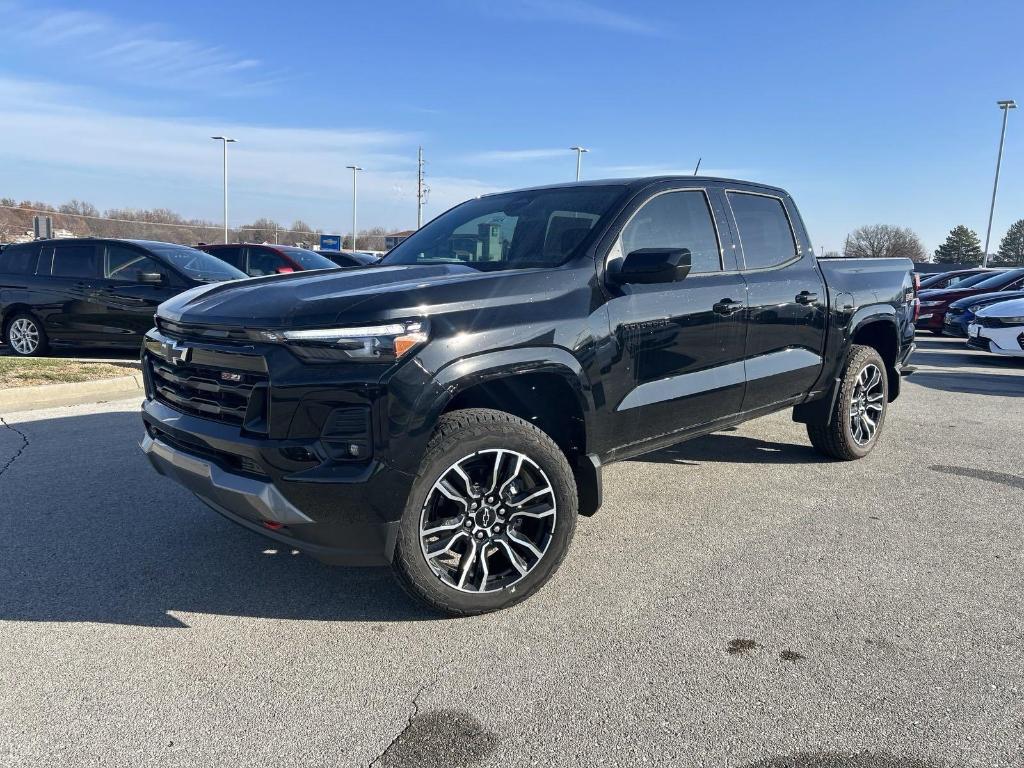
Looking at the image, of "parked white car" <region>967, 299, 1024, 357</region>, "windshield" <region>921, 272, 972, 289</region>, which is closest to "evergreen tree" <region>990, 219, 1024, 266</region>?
"windshield" <region>921, 272, 972, 289</region>

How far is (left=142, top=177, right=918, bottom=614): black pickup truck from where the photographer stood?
2814 millimetres

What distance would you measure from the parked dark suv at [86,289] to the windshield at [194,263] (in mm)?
13

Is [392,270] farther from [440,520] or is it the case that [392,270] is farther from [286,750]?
[286,750]

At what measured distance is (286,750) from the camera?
7.70ft

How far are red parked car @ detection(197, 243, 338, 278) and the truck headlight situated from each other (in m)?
10.7

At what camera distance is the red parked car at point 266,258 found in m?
13.1

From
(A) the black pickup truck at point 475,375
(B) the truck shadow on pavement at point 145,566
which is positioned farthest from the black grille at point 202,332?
(B) the truck shadow on pavement at point 145,566

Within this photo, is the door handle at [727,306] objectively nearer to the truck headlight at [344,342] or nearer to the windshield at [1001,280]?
the truck headlight at [344,342]

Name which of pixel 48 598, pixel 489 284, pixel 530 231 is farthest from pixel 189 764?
pixel 530 231

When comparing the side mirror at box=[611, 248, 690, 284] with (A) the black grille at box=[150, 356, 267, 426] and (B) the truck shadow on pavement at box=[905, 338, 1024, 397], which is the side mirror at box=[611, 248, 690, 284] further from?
(B) the truck shadow on pavement at box=[905, 338, 1024, 397]

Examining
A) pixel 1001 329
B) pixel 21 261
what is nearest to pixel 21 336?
pixel 21 261

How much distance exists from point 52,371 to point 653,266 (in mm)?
7259

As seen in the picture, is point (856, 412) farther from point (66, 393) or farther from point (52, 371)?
point (52, 371)

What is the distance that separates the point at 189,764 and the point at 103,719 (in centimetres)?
44
